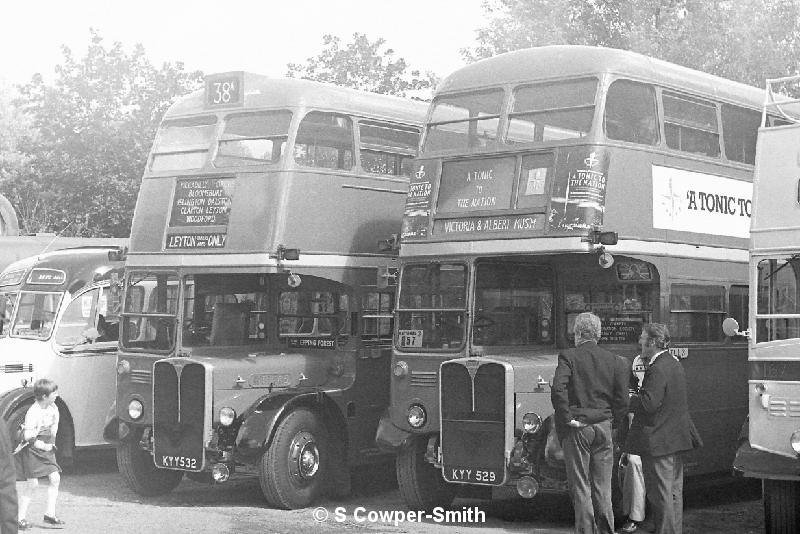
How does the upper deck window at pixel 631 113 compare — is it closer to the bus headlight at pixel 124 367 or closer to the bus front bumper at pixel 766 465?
the bus front bumper at pixel 766 465

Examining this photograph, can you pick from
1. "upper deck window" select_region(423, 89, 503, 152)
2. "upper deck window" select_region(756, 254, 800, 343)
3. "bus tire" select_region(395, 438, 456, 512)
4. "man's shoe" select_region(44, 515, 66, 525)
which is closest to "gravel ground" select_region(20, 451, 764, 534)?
"man's shoe" select_region(44, 515, 66, 525)

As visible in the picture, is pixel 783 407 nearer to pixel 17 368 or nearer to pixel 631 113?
pixel 631 113

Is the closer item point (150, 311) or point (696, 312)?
point (696, 312)

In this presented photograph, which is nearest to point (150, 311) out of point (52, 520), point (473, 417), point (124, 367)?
point (124, 367)

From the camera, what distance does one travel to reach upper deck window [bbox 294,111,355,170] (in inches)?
585

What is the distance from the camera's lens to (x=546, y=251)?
12711mm

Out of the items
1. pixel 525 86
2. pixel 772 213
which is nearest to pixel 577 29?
pixel 525 86

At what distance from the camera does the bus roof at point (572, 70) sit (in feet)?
42.8

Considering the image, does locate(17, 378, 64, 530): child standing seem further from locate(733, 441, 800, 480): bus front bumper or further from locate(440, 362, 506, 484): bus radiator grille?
locate(733, 441, 800, 480): bus front bumper

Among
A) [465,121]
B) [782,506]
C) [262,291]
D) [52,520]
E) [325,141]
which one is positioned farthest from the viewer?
[262,291]

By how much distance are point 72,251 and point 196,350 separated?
3845 millimetres

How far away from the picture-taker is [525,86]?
13344 millimetres

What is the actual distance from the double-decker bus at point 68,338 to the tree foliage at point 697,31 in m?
14.0

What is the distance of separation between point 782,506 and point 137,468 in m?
7.09
